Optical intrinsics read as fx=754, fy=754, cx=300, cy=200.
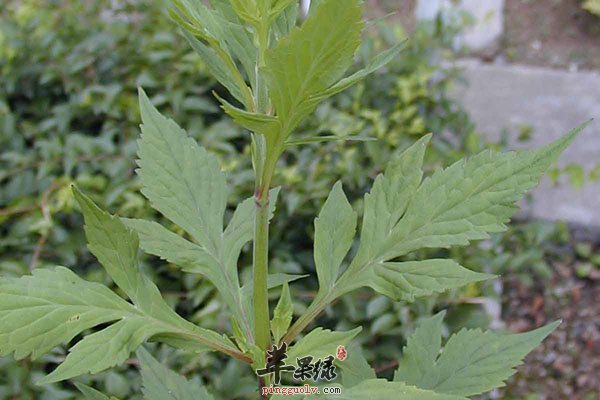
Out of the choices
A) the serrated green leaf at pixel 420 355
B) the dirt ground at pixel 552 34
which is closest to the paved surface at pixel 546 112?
the dirt ground at pixel 552 34

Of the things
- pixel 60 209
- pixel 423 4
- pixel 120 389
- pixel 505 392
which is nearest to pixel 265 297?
pixel 120 389

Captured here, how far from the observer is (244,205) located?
998mm

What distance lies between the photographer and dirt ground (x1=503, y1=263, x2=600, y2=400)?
246 centimetres

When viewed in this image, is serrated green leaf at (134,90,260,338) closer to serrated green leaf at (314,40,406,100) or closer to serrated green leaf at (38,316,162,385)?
serrated green leaf at (38,316,162,385)

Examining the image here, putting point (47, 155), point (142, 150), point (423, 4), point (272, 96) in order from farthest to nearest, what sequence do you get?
1. point (423, 4)
2. point (47, 155)
3. point (142, 150)
4. point (272, 96)

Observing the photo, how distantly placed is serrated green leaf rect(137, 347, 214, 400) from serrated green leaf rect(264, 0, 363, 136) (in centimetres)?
48

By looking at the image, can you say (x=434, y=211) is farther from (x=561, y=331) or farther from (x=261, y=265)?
(x=561, y=331)

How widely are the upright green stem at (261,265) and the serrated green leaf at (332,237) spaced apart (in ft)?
0.31

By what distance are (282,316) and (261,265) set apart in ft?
0.31

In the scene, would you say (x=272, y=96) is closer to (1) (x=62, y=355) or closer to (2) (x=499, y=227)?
(2) (x=499, y=227)

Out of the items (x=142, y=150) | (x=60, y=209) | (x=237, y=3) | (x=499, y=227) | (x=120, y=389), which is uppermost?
(x=237, y=3)

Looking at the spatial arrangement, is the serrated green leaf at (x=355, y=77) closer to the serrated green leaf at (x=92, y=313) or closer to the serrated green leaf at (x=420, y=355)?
the serrated green leaf at (x=92, y=313)

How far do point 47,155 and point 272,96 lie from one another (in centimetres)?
160

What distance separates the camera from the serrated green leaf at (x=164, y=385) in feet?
3.33
